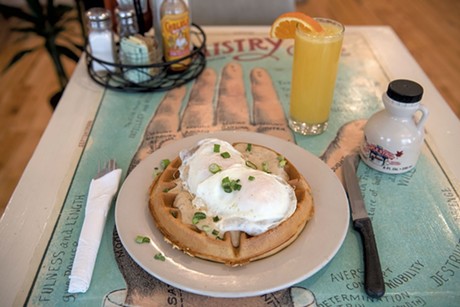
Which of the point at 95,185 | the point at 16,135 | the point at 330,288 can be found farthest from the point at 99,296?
the point at 16,135

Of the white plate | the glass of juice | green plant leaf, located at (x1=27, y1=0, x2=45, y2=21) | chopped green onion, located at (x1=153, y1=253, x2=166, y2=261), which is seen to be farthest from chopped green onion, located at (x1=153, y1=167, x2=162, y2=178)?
green plant leaf, located at (x1=27, y1=0, x2=45, y2=21)

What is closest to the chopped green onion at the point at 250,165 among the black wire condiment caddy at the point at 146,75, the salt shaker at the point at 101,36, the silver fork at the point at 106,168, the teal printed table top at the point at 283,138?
the teal printed table top at the point at 283,138

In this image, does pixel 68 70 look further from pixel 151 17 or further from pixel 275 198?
pixel 275 198

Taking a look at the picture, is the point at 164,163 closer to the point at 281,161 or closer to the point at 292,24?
the point at 281,161

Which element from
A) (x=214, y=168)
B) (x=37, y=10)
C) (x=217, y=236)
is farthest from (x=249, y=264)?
(x=37, y=10)

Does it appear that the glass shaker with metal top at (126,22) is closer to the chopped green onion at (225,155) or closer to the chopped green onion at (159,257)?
the chopped green onion at (225,155)

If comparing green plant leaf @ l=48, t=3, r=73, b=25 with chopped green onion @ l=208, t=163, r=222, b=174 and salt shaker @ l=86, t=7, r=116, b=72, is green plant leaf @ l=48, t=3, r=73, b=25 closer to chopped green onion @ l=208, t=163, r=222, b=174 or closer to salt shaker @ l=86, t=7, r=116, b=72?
salt shaker @ l=86, t=7, r=116, b=72
